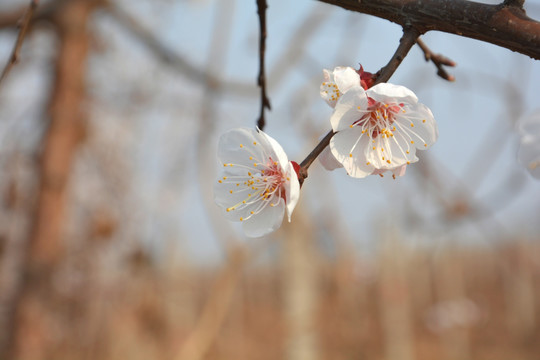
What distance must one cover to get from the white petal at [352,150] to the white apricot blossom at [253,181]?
2.8 inches

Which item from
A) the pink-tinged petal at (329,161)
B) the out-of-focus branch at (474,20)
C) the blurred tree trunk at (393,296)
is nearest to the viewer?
the out-of-focus branch at (474,20)

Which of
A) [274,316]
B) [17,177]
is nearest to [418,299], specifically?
[274,316]

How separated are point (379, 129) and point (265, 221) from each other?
0.25 meters

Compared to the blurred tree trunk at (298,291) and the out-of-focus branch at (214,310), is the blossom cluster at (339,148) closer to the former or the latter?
the out-of-focus branch at (214,310)

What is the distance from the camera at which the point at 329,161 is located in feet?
2.32

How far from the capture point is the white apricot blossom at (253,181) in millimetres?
709

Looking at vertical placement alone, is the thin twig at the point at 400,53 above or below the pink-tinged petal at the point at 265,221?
above

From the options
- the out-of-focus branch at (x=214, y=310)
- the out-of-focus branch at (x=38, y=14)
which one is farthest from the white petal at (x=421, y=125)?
the out-of-focus branch at (x=38, y=14)

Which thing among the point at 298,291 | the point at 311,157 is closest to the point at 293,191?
the point at 311,157

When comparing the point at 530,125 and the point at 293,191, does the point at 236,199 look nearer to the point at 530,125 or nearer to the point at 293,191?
the point at 293,191

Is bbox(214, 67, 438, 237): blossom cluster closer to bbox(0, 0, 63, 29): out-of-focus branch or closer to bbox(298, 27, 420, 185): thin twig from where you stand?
bbox(298, 27, 420, 185): thin twig

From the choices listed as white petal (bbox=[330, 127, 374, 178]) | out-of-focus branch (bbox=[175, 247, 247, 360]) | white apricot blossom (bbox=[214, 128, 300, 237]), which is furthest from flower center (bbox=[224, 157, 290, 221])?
out-of-focus branch (bbox=[175, 247, 247, 360])

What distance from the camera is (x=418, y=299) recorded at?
16125 mm

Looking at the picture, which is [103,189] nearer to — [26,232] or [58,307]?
[26,232]
